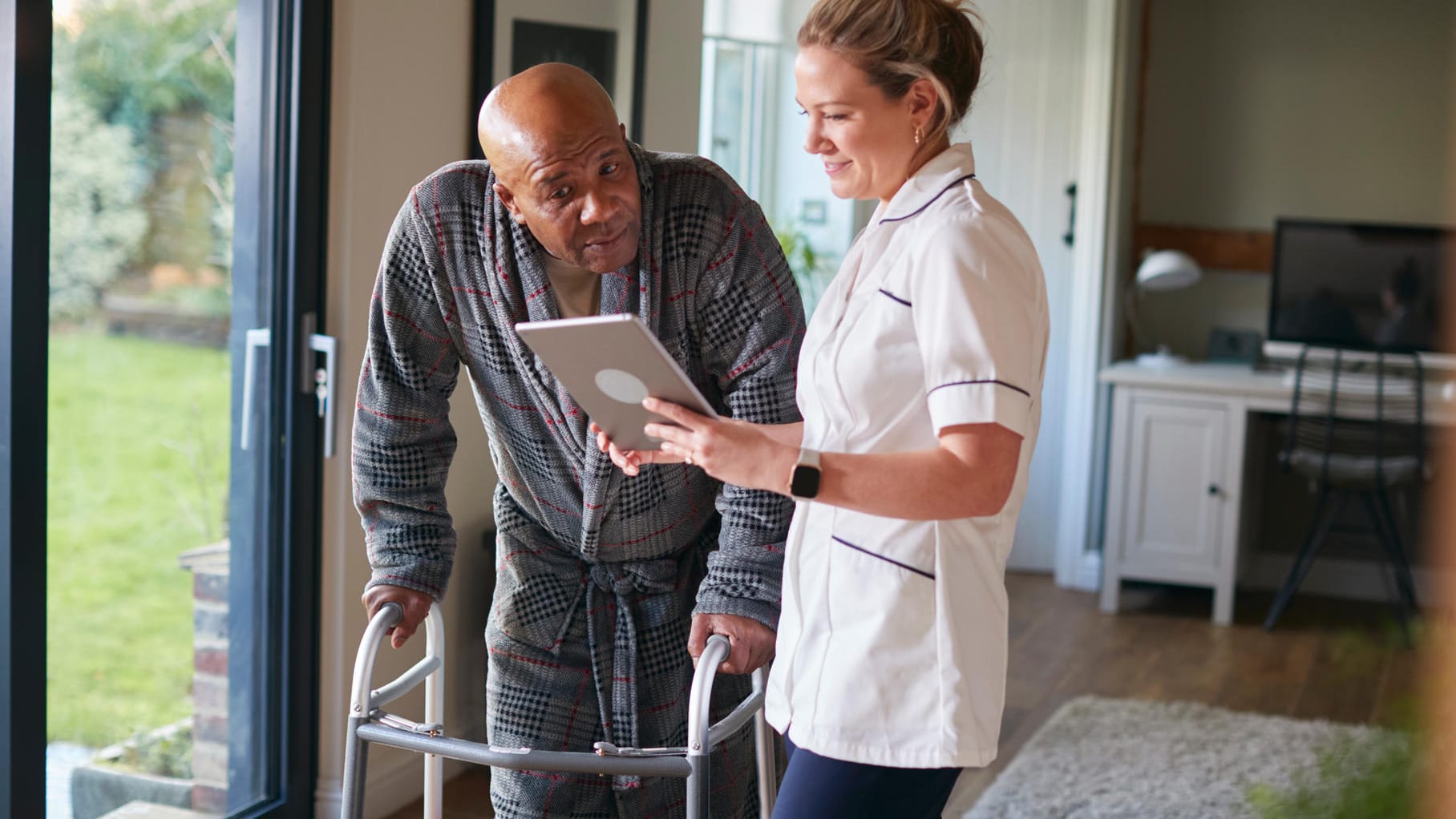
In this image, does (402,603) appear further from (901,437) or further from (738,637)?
(901,437)

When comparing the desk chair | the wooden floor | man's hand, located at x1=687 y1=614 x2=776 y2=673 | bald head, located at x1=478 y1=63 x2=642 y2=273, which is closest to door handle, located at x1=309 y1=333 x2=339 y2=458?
the wooden floor

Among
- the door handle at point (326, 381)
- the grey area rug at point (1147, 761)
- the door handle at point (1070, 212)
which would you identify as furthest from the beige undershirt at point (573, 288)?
the door handle at point (1070, 212)

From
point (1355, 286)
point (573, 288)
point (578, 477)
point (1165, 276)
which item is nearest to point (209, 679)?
point (578, 477)

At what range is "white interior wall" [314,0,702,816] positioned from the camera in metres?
2.57

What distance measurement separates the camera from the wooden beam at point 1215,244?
5.41 m

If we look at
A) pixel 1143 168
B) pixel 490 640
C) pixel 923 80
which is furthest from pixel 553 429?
pixel 1143 168

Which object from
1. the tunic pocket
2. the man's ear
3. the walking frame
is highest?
the man's ear

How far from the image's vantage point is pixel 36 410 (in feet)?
6.44

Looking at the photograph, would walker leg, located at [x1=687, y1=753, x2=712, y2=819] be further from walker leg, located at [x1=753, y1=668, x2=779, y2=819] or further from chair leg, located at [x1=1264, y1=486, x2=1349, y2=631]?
chair leg, located at [x1=1264, y1=486, x2=1349, y2=631]

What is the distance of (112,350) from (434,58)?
0.90m

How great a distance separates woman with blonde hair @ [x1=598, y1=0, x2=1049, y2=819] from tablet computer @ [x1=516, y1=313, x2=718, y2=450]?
3 centimetres

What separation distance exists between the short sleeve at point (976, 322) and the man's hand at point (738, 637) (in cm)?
47

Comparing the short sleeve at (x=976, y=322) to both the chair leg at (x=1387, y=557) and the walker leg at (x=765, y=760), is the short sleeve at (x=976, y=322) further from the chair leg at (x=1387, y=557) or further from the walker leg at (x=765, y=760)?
the chair leg at (x=1387, y=557)

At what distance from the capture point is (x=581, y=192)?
4.78 ft
